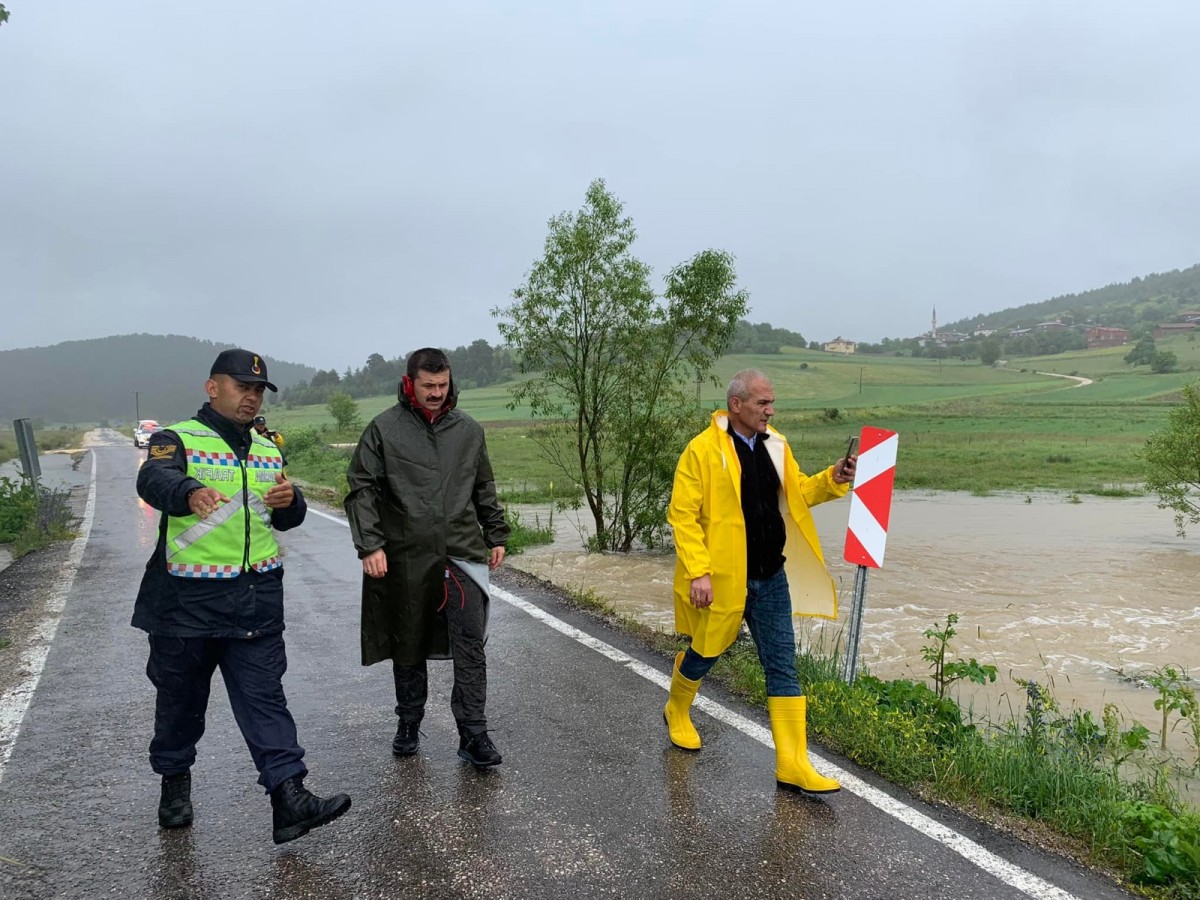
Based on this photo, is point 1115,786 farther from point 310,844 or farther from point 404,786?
point 310,844

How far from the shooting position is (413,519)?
4098 millimetres

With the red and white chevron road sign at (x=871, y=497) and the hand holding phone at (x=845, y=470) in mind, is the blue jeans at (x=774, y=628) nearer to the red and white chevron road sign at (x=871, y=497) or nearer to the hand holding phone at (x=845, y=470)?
the hand holding phone at (x=845, y=470)

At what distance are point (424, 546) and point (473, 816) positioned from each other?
1.27 m

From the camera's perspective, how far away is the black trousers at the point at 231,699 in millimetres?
3441

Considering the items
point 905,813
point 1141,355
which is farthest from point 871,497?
point 1141,355

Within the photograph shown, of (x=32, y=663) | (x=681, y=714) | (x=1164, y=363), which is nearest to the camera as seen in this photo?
(x=681, y=714)

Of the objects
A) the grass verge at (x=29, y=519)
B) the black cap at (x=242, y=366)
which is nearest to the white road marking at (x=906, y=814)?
the black cap at (x=242, y=366)

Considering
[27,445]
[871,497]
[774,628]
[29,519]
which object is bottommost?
[29,519]

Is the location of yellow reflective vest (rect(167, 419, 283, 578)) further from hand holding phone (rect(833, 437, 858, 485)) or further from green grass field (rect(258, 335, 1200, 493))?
green grass field (rect(258, 335, 1200, 493))

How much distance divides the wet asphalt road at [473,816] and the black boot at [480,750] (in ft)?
0.18

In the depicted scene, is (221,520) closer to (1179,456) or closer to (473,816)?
(473,816)

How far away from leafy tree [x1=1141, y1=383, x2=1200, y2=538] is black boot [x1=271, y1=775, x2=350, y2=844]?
51.9 ft

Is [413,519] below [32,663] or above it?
above

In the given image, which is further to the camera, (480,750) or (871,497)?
(871,497)
